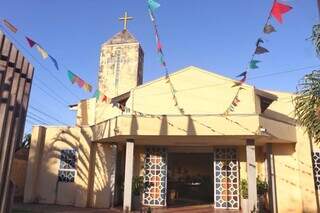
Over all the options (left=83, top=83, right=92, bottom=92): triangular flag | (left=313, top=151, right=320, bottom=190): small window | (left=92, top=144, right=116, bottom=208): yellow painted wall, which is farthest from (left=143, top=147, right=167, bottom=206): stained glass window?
(left=313, top=151, right=320, bottom=190): small window

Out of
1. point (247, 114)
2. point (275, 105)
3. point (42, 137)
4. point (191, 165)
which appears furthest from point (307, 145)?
point (42, 137)

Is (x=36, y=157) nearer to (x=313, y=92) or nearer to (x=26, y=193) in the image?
(x=26, y=193)

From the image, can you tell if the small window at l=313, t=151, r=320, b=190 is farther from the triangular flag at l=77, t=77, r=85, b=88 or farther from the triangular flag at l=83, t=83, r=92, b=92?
the triangular flag at l=77, t=77, r=85, b=88

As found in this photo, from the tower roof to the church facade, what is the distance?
5435 mm

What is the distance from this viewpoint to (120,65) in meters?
21.2

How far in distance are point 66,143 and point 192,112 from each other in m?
6.66

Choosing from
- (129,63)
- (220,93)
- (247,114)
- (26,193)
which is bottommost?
(26,193)

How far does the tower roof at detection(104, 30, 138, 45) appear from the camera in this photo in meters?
21.9

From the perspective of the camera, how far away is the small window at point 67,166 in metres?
16.3

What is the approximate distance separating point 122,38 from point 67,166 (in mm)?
9273

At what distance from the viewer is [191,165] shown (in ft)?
74.6

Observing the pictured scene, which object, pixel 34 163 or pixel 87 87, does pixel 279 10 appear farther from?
pixel 34 163

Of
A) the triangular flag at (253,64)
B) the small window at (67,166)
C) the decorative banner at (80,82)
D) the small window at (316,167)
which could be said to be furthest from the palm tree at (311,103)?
the small window at (67,166)

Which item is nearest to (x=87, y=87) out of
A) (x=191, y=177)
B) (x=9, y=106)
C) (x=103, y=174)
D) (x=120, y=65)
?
(x=103, y=174)
